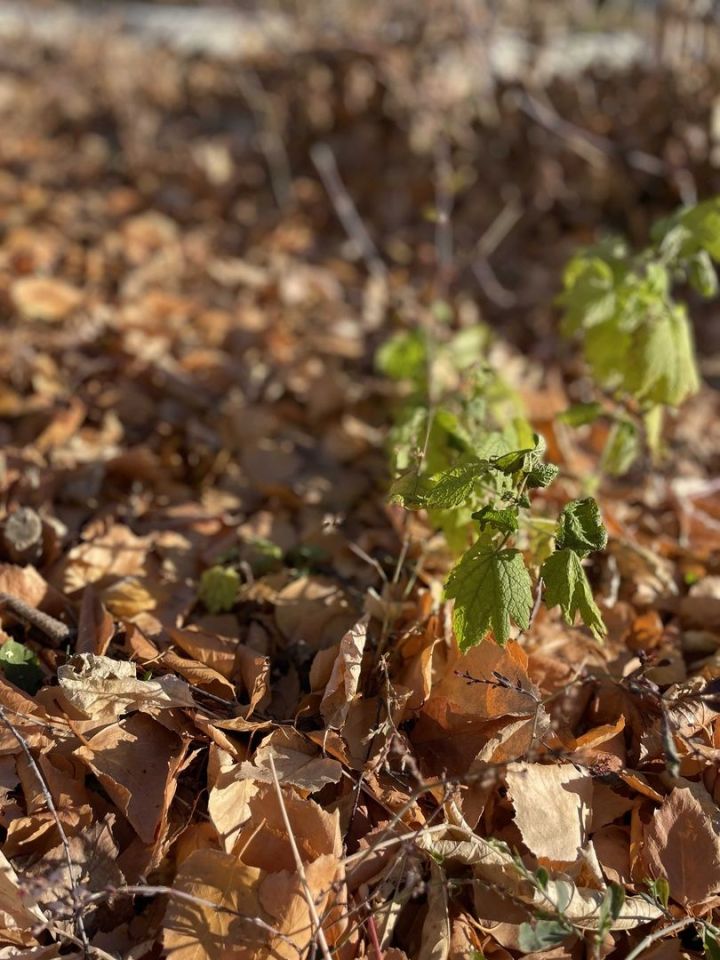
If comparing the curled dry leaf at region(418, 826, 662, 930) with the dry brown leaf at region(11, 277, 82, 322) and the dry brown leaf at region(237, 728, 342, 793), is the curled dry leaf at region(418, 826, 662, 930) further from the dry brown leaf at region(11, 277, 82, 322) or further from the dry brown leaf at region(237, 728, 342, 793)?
the dry brown leaf at region(11, 277, 82, 322)

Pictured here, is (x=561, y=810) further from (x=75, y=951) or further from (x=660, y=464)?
(x=660, y=464)

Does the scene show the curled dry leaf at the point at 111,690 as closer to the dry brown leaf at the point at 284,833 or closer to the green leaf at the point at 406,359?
the dry brown leaf at the point at 284,833

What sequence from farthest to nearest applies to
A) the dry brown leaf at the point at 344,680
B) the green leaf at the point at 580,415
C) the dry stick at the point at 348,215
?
the dry stick at the point at 348,215 < the green leaf at the point at 580,415 < the dry brown leaf at the point at 344,680

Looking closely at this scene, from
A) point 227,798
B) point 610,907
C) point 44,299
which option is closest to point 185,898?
point 227,798

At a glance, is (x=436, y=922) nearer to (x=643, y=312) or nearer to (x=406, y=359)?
(x=643, y=312)

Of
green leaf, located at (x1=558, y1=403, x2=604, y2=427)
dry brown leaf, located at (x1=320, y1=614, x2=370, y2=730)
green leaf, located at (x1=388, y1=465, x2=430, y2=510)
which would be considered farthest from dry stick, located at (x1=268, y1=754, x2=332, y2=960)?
green leaf, located at (x1=558, y1=403, x2=604, y2=427)

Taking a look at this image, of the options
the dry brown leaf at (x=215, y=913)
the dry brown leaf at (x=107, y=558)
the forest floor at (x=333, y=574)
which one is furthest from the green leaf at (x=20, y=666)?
the dry brown leaf at (x=215, y=913)
